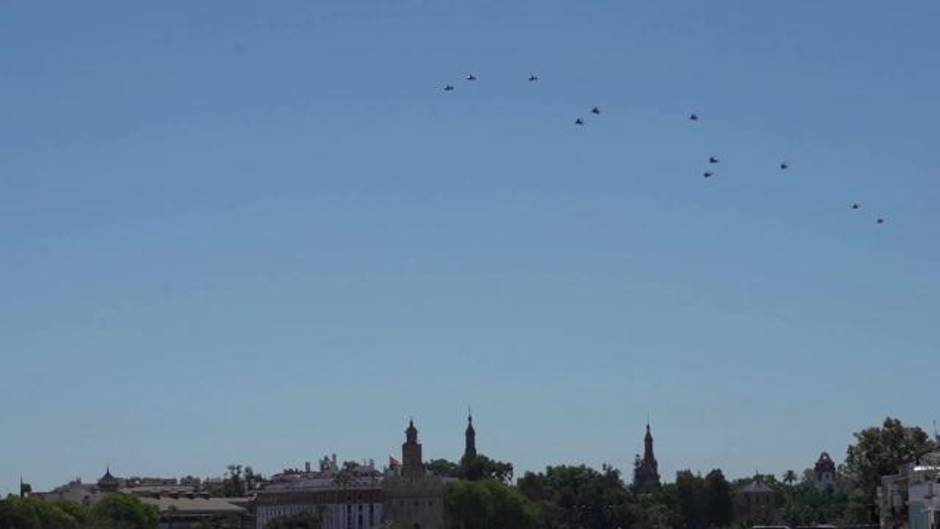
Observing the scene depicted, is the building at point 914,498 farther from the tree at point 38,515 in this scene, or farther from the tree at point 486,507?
the tree at point 486,507

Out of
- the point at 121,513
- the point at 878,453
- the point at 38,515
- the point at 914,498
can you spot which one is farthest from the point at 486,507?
the point at 914,498

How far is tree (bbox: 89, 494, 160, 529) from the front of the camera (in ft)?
581

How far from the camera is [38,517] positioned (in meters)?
166

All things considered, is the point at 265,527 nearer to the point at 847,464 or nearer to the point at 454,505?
the point at 454,505

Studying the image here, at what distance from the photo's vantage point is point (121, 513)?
593 ft

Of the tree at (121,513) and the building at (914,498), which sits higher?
the tree at (121,513)

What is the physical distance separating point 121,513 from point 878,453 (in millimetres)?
81183

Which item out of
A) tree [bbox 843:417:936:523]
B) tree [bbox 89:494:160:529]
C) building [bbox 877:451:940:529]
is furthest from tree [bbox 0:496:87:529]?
building [bbox 877:451:940:529]

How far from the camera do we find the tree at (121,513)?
17700cm

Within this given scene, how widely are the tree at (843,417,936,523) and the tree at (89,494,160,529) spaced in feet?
248

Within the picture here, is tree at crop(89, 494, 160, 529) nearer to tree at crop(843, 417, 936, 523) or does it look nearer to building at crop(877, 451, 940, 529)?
tree at crop(843, 417, 936, 523)

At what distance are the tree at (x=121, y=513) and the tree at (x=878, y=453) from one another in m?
75.5

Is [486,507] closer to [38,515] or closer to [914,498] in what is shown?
[38,515]

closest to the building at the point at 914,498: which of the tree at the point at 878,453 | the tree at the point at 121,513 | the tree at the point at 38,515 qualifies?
the tree at the point at 878,453
